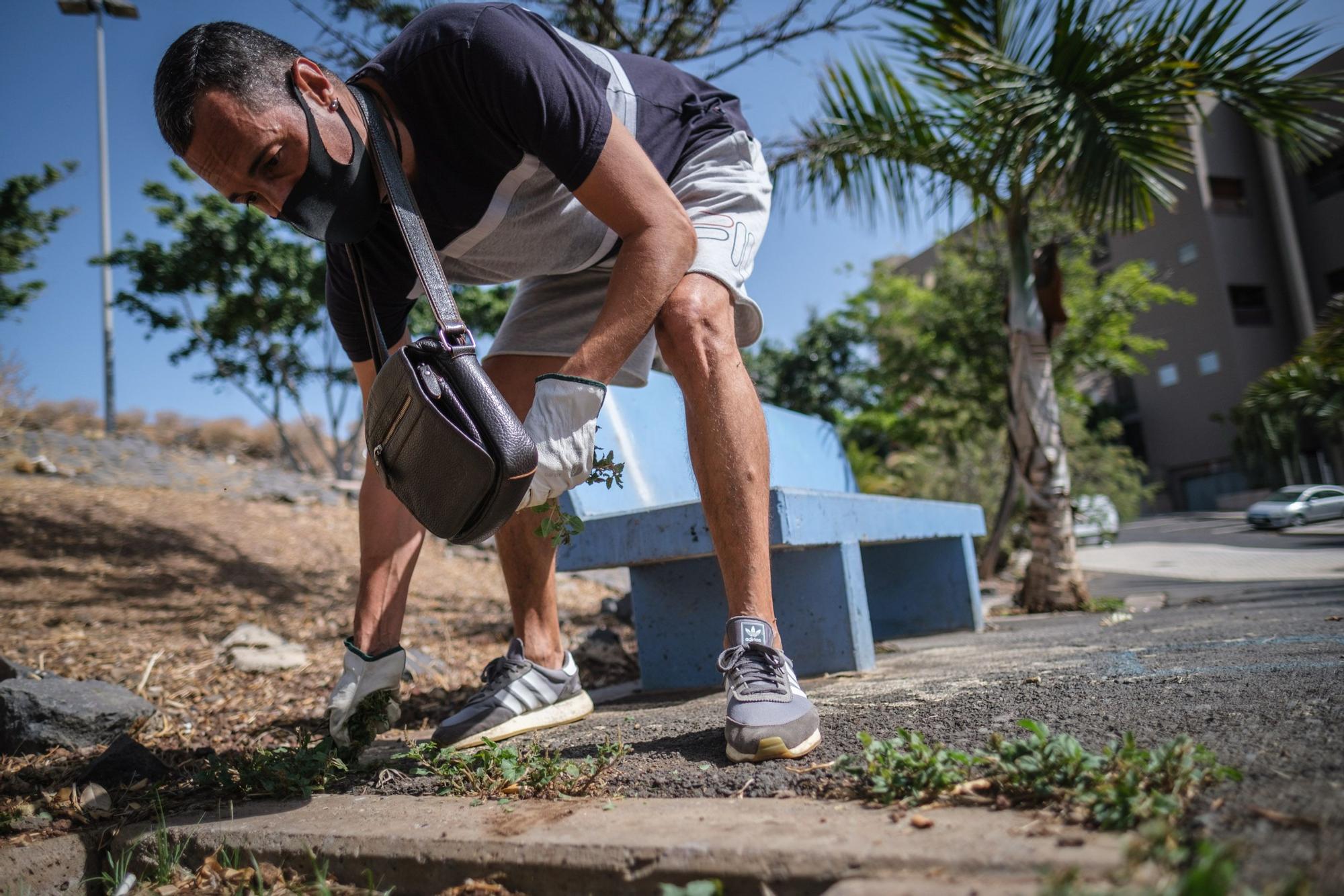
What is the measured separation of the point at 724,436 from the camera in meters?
1.64

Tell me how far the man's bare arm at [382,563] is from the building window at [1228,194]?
33.2 metres

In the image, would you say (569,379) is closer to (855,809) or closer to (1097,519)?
(855,809)

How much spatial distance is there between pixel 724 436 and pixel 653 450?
1815 mm

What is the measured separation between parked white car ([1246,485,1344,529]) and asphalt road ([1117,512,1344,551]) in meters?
0.18

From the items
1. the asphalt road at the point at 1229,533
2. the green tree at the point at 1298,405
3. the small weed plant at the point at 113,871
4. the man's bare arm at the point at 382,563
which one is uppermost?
the green tree at the point at 1298,405

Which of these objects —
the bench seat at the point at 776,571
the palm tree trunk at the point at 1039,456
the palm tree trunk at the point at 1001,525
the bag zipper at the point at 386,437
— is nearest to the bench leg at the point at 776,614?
the bench seat at the point at 776,571

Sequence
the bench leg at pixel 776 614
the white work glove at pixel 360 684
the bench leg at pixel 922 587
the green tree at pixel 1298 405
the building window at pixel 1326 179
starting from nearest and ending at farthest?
the white work glove at pixel 360 684, the bench leg at pixel 776 614, the bench leg at pixel 922 587, the green tree at pixel 1298 405, the building window at pixel 1326 179

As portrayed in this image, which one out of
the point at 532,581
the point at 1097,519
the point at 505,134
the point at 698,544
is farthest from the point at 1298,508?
the point at 505,134

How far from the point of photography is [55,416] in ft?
45.9

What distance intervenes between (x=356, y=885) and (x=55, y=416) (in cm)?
1629

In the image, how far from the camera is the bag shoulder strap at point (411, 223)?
4.82 feet

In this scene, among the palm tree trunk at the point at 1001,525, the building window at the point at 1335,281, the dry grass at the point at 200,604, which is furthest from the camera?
the building window at the point at 1335,281

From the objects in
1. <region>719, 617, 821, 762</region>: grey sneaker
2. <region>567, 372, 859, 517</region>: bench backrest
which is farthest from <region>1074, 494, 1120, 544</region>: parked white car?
<region>719, 617, 821, 762</region>: grey sneaker

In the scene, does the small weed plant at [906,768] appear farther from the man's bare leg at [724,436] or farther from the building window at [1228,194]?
the building window at [1228,194]
